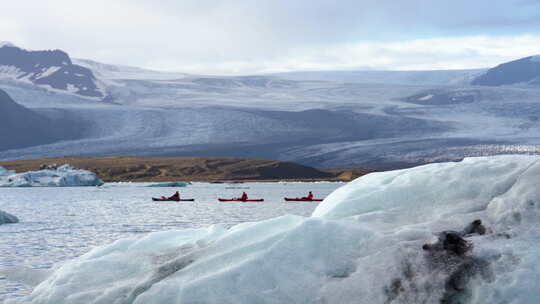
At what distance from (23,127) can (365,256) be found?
191 metres

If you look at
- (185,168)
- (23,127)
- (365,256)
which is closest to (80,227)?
(365,256)

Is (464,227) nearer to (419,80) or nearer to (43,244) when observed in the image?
(43,244)

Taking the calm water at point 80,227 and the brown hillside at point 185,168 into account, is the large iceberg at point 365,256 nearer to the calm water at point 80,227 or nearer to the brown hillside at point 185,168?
the calm water at point 80,227

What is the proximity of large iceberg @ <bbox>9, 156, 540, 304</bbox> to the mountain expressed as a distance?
17264cm

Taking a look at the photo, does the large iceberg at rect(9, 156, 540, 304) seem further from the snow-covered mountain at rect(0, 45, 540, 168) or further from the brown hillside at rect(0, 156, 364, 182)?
the snow-covered mountain at rect(0, 45, 540, 168)

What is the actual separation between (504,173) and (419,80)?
188765 mm

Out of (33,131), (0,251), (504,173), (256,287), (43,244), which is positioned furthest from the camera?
(33,131)

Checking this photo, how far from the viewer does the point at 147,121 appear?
145625 mm

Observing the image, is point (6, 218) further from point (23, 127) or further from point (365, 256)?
point (23, 127)

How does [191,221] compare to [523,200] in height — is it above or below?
below

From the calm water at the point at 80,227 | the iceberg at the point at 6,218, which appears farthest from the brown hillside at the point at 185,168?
the iceberg at the point at 6,218

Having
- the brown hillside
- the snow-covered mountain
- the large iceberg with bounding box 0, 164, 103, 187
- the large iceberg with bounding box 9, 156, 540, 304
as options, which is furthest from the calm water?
the snow-covered mountain

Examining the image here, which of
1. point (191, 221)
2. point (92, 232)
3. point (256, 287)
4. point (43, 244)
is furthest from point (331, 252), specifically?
point (191, 221)

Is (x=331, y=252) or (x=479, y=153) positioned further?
(x=479, y=153)
